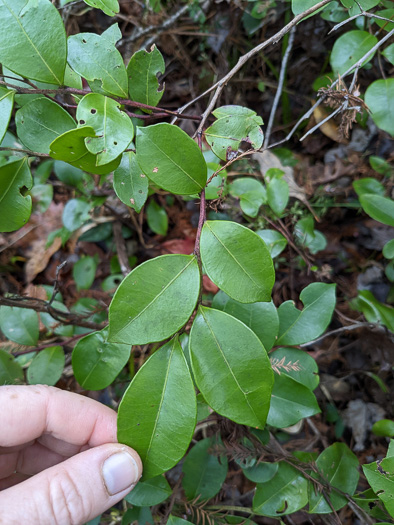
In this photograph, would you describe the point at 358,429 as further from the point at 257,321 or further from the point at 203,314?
the point at 203,314

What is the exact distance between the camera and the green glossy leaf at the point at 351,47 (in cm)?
125

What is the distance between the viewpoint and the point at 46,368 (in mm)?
1281

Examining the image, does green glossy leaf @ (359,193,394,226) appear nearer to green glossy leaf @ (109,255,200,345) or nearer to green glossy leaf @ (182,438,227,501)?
green glossy leaf @ (109,255,200,345)

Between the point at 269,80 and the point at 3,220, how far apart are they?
1.45 metres

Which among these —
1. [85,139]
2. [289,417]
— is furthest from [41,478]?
[85,139]

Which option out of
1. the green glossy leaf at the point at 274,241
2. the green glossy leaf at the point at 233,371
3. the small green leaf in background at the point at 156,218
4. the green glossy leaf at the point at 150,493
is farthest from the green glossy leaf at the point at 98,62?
the green glossy leaf at the point at 150,493

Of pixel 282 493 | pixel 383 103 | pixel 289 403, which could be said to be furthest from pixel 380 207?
pixel 282 493

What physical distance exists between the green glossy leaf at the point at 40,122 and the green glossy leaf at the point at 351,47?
2.87 ft

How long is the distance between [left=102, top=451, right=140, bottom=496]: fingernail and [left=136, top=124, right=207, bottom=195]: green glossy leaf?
598mm

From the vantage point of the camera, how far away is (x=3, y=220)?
0.99m

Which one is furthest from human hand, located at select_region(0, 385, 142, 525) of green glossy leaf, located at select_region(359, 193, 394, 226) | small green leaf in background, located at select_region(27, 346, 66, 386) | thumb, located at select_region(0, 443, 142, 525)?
green glossy leaf, located at select_region(359, 193, 394, 226)

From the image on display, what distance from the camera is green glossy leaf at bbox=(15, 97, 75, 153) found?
934 millimetres

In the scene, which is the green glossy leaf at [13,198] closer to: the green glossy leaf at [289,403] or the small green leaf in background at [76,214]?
the small green leaf in background at [76,214]

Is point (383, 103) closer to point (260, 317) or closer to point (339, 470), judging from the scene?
point (260, 317)
